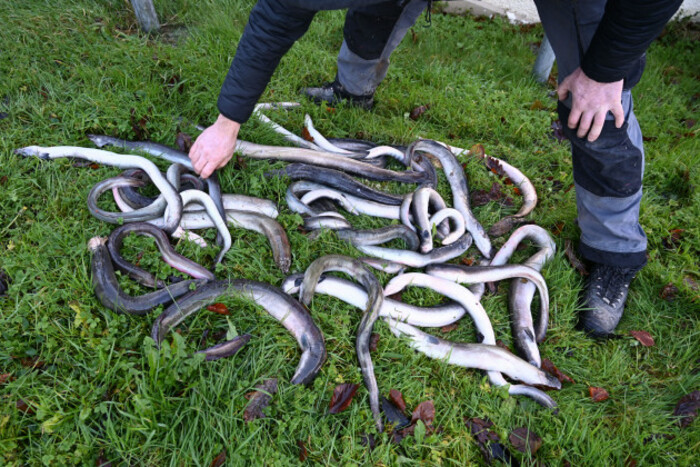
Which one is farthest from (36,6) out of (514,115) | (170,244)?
(514,115)

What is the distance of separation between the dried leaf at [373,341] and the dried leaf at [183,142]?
1834mm

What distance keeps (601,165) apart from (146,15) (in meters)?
4.09

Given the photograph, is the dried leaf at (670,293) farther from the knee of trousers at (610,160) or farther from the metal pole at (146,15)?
the metal pole at (146,15)

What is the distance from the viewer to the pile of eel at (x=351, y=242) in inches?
86.7

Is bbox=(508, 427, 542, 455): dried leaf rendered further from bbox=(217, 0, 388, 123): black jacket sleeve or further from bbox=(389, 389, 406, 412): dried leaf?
bbox=(217, 0, 388, 123): black jacket sleeve

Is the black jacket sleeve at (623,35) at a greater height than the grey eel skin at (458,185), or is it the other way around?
the black jacket sleeve at (623,35)

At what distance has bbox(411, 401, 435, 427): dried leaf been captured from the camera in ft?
6.68

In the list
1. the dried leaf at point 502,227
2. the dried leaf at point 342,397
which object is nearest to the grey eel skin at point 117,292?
the dried leaf at point 342,397

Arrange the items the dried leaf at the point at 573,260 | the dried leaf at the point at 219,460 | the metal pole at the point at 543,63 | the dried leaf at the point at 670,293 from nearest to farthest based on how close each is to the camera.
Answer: the dried leaf at the point at 219,460 → the dried leaf at the point at 670,293 → the dried leaf at the point at 573,260 → the metal pole at the point at 543,63

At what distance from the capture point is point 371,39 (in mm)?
3311

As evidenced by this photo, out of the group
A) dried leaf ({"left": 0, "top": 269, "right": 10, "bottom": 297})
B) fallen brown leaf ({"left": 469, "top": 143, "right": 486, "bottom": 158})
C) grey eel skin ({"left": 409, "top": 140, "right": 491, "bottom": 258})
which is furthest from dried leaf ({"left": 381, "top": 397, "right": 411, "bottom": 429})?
fallen brown leaf ({"left": 469, "top": 143, "right": 486, "bottom": 158})

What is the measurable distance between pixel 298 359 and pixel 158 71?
2.71 m

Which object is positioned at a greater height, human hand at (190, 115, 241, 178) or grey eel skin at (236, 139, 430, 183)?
human hand at (190, 115, 241, 178)

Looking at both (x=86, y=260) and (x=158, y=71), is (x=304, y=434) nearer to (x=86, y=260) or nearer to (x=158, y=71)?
(x=86, y=260)
